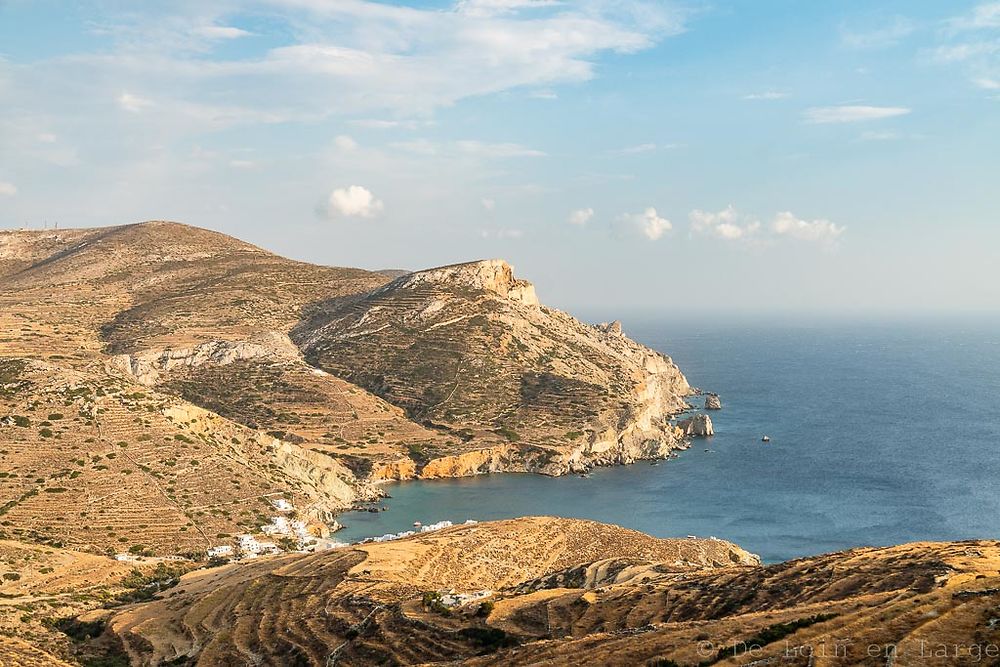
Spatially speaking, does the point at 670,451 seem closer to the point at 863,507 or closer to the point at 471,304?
the point at 863,507

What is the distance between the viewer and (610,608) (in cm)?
2502

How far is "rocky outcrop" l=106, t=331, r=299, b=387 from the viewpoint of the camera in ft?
317

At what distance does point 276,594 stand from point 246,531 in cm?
2931

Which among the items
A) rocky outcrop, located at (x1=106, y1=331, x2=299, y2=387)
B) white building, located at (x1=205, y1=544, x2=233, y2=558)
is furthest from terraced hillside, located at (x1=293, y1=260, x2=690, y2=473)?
white building, located at (x1=205, y1=544, x2=233, y2=558)

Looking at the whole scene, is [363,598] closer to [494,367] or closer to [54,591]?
[54,591]

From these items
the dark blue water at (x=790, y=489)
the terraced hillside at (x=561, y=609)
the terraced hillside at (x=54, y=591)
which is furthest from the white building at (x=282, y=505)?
the terraced hillside at (x=561, y=609)

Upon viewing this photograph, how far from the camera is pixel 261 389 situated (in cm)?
9588

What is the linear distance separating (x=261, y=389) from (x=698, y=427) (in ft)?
226

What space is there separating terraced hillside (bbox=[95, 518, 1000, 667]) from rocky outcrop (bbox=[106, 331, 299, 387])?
2577 inches

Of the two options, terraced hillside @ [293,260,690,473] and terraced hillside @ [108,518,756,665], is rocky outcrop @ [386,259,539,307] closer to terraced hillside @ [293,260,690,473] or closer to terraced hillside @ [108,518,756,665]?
terraced hillside @ [293,260,690,473]

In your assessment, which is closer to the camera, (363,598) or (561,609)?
(561,609)

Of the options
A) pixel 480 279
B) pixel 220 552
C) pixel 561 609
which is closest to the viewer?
pixel 561 609

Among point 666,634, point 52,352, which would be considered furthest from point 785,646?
point 52,352

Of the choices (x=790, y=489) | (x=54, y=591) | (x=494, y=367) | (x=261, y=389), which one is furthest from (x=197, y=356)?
(x=790, y=489)
